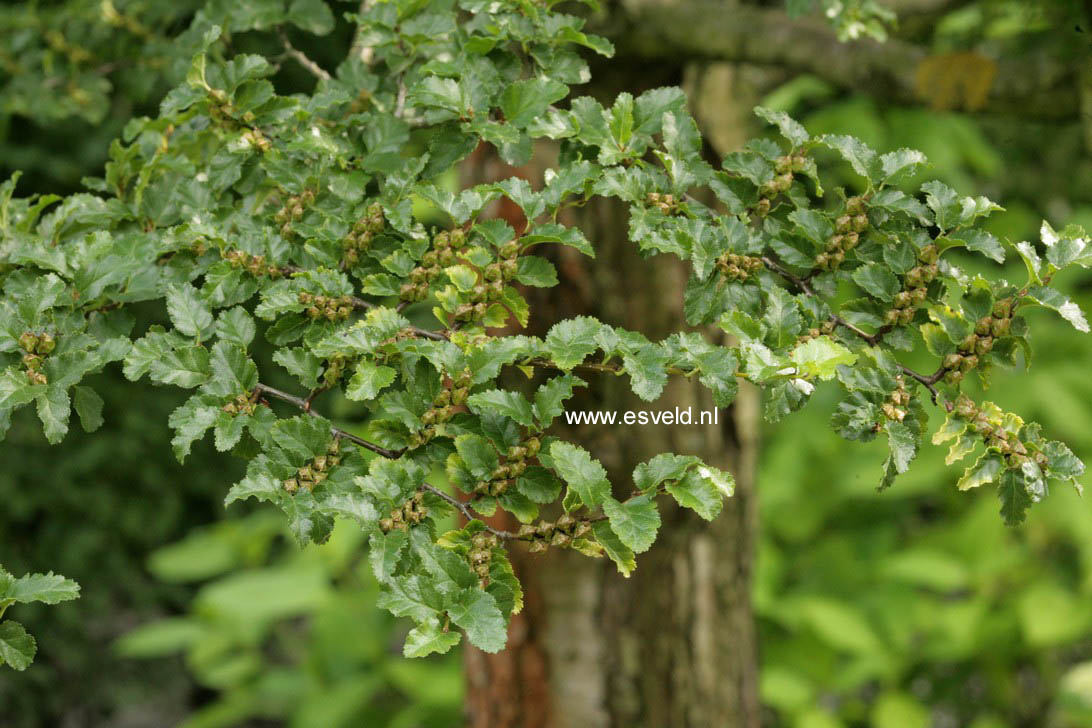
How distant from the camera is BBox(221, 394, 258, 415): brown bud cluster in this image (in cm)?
88

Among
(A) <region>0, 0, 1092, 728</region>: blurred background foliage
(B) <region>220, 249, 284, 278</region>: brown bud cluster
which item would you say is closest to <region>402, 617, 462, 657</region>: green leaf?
(B) <region>220, 249, 284, 278</region>: brown bud cluster

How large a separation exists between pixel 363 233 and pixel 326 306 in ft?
0.28

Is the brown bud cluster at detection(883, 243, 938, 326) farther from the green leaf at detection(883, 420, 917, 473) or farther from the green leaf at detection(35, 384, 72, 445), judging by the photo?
the green leaf at detection(35, 384, 72, 445)

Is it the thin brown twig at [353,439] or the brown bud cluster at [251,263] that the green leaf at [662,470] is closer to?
the thin brown twig at [353,439]

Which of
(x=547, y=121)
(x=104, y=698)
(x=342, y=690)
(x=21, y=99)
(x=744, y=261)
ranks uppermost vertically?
(x=21, y=99)

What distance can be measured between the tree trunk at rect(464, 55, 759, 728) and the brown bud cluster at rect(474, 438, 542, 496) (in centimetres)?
80

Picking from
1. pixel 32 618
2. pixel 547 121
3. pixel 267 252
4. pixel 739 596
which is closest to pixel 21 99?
pixel 267 252

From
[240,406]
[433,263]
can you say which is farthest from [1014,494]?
[240,406]

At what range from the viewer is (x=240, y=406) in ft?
2.89

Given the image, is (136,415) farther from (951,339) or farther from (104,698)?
(951,339)

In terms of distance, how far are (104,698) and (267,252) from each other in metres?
2.92

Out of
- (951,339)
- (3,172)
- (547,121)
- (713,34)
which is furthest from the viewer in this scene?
(3,172)

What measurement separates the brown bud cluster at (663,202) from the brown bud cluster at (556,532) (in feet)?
0.89

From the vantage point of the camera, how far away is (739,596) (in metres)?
1.93
